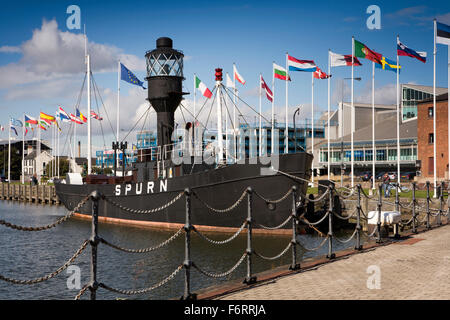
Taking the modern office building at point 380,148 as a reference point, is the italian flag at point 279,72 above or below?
above

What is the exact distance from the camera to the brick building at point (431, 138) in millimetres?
44969

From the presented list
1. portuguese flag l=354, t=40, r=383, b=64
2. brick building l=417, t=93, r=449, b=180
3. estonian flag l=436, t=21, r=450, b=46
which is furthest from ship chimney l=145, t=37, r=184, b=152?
brick building l=417, t=93, r=449, b=180

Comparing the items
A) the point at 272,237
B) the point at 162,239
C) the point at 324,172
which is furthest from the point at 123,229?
the point at 324,172

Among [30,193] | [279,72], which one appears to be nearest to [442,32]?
[279,72]

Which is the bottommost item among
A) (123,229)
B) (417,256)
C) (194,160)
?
(123,229)

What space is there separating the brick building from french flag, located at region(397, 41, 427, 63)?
67.3 ft

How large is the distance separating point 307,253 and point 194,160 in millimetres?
8856

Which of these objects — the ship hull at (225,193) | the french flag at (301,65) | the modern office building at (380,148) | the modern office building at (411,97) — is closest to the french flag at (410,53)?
the french flag at (301,65)

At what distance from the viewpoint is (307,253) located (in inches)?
A: 610

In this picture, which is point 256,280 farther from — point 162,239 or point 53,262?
point 162,239

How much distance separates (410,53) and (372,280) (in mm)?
21820

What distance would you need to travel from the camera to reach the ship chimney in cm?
2636

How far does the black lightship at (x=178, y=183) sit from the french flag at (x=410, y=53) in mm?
10649

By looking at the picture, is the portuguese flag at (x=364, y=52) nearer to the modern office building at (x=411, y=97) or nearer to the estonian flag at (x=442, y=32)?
the estonian flag at (x=442, y=32)
